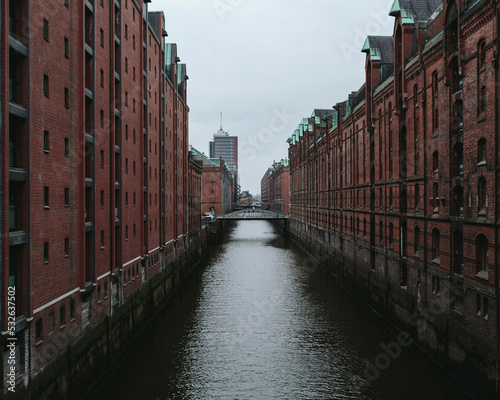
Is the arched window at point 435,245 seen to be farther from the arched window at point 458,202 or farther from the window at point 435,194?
the arched window at point 458,202

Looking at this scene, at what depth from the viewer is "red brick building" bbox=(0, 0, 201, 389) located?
1277cm

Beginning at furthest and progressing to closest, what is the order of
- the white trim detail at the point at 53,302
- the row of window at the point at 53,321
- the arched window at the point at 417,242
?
1. the arched window at the point at 417,242
2. the row of window at the point at 53,321
3. the white trim detail at the point at 53,302

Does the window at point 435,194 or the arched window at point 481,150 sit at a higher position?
the arched window at point 481,150

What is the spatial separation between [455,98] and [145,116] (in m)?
19.2

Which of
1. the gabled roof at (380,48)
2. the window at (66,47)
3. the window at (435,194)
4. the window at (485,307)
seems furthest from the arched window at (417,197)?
the window at (66,47)

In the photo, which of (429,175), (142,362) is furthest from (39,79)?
(429,175)

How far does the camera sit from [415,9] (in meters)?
25.2

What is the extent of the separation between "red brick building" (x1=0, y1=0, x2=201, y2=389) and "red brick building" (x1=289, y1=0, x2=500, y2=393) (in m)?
14.3

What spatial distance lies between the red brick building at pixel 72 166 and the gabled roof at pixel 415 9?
1530cm

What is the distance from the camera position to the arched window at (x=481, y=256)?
15.7 m

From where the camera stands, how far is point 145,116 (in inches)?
1166

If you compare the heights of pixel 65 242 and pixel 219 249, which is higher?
pixel 65 242

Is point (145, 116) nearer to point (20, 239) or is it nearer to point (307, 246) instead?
point (20, 239)

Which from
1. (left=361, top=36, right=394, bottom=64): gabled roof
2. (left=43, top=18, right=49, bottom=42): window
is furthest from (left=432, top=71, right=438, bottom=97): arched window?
(left=43, top=18, right=49, bottom=42): window
